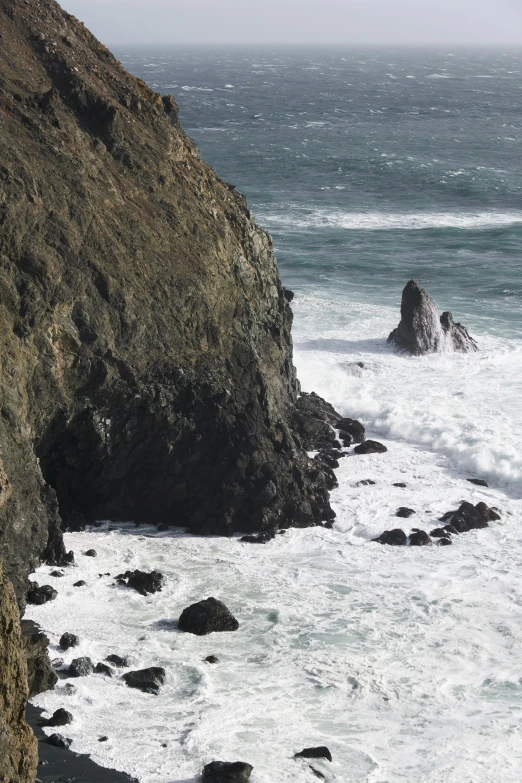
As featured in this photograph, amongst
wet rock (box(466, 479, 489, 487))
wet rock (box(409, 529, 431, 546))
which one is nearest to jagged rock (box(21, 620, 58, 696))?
wet rock (box(409, 529, 431, 546))

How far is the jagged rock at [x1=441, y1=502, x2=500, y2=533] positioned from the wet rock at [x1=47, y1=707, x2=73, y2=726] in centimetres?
1421

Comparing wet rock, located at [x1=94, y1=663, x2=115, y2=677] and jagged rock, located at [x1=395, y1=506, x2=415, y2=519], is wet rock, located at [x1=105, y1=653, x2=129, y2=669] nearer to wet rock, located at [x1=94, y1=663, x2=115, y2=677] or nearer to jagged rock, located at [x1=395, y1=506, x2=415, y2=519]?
wet rock, located at [x1=94, y1=663, x2=115, y2=677]

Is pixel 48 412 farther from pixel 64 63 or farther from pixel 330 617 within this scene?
pixel 64 63

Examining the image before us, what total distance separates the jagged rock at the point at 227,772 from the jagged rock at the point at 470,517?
43.9 feet

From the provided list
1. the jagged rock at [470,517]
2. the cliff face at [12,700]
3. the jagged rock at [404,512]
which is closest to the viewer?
the cliff face at [12,700]

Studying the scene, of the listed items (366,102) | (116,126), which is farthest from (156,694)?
(366,102)

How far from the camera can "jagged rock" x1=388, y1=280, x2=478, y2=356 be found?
4831 cm

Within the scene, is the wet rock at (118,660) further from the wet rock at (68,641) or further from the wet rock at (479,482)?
the wet rock at (479,482)

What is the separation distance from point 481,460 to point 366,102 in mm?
144802

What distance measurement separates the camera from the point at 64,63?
34.2 metres

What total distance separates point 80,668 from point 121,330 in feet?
35.8

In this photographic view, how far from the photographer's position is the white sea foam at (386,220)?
252ft

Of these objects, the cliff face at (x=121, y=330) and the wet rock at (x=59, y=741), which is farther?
the cliff face at (x=121, y=330)

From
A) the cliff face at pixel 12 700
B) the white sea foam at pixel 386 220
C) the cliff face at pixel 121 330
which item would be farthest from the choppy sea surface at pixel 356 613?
the white sea foam at pixel 386 220
